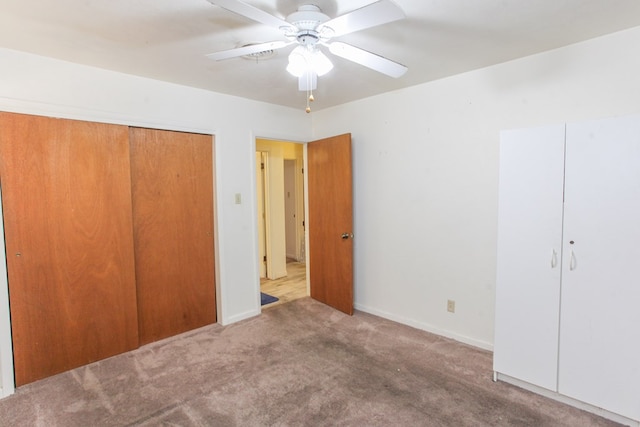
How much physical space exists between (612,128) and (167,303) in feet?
11.8

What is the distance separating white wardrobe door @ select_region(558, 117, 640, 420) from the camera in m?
1.86

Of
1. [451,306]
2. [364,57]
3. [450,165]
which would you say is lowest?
[451,306]

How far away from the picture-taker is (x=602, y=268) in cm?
195

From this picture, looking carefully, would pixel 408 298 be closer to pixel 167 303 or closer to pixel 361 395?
pixel 361 395

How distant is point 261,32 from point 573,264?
94.4 inches

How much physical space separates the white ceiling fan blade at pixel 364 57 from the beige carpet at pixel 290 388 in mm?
2081

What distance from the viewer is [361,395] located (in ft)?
7.35

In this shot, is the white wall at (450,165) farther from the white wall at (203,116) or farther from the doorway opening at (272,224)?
the doorway opening at (272,224)

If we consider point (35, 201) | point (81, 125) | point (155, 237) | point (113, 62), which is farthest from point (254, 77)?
point (35, 201)

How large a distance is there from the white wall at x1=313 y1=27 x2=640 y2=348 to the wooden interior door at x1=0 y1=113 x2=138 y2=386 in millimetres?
2321

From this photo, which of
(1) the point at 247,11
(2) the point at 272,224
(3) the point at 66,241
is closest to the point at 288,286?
(2) the point at 272,224

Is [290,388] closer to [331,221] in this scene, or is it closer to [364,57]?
[331,221]

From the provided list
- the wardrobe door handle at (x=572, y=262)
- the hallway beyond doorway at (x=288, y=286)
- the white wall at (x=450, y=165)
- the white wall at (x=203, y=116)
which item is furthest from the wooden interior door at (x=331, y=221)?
the wardrobe door handle at (x=572, y=262)

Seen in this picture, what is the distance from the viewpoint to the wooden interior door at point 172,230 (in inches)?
116
